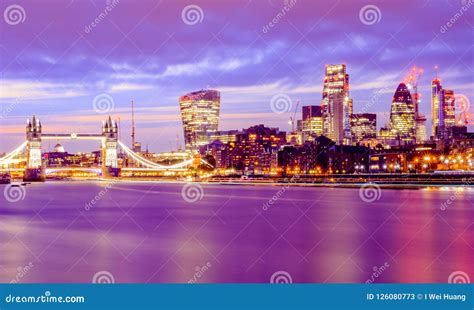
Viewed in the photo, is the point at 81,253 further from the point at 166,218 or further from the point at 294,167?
the point at 294,167

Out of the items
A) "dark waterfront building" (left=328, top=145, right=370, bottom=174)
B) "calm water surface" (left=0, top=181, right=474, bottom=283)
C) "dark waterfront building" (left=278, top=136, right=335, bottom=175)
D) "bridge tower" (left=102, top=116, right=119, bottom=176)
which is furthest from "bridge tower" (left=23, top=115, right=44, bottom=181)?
"calm water surface" (left=0, top=181, right=474, bottom=283)

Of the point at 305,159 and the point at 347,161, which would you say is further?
the point at 305,159

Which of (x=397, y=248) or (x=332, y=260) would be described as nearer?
(x=332, y=260)

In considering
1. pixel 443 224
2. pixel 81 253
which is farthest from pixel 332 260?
pixel 443 224

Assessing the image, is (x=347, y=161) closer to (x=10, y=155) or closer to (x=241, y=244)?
(x=10, y=155)

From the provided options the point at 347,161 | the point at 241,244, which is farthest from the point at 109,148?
the point at 241,244

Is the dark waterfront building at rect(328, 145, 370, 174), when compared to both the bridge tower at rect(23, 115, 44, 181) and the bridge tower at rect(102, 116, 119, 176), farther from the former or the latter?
the bridge tower at rect(23, 115, 44, 181)
